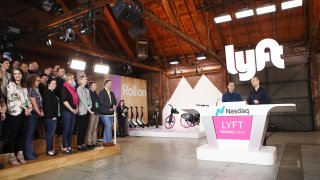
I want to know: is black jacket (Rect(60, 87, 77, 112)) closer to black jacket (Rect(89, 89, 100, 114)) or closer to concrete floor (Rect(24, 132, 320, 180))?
black jacket (Rect(89, 89, 100, 114))

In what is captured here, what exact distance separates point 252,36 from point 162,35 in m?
4.21

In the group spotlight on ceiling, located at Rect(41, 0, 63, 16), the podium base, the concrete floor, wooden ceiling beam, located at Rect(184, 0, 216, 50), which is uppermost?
wooden ceiling beam, located at Rect(184, 0, 216, 50)

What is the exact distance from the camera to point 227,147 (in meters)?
4.58

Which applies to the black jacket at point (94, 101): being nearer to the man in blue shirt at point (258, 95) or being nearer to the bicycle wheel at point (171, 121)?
the man in blue shirt at point (258, 95)

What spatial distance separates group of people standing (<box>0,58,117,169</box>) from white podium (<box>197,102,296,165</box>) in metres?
2.31

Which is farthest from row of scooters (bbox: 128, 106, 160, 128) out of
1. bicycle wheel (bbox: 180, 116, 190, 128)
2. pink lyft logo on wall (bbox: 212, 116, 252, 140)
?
pink lyft logo on wall (bbox: 212, 116, 252, 140)

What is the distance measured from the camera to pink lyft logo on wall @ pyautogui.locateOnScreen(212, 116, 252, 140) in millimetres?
4332

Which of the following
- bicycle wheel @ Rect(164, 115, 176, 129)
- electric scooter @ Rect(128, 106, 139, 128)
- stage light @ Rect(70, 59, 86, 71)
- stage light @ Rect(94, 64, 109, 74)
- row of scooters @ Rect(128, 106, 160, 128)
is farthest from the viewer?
row of scooters @ Rect(128, 106, 160, 128)

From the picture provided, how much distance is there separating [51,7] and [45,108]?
448 cm

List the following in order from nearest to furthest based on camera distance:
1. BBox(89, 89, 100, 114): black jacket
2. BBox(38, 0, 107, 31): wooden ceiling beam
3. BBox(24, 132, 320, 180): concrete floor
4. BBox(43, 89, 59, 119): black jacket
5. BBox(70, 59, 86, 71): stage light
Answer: BBox(24, 132, 320, 180): concrete floor < BBox(43, 89, 59, 119): black jacket < BBox(89, 89, 100, 114): black jacket < BBox(38, 0, 107, 31): wooden ceiling beam < BBox(70, 59, 86, 71): stage light

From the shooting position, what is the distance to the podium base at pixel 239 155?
4.13 metres

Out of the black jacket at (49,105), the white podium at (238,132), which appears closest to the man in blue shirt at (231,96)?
the white podium at (238,132)

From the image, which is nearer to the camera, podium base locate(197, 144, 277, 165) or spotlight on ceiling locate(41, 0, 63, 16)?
podium base locate(197, 144, 277, 165)

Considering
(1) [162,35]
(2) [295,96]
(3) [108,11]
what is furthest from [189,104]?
(3) [108,11]
